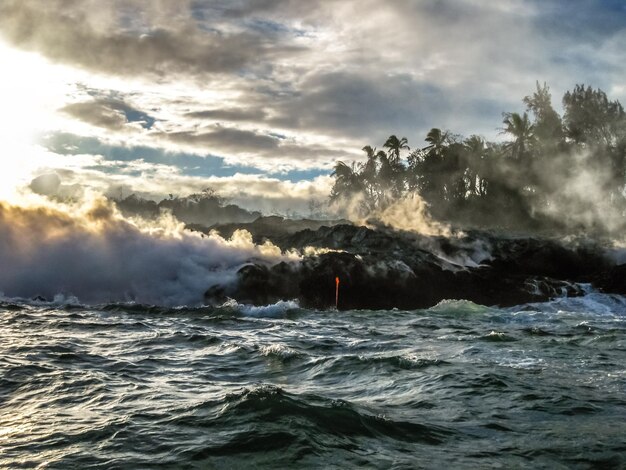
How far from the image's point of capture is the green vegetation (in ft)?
167

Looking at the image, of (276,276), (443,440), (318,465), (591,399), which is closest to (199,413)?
(318,465)

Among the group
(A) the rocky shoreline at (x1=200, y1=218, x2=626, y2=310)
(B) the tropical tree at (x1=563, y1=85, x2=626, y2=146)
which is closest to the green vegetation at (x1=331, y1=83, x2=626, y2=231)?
(B) the tropical tree at (x1=563, y1=85, x2=626, y2=146)

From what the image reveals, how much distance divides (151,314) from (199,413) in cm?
1160

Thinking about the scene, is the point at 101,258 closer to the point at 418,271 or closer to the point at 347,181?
the point at 418,271

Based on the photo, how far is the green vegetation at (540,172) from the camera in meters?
51.0

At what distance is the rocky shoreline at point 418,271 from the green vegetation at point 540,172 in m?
18.4

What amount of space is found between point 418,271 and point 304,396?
17.6m

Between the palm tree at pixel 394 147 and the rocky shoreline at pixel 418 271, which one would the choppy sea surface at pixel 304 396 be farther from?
the palm tree at pixel 394 147

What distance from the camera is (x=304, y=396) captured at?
7758mm

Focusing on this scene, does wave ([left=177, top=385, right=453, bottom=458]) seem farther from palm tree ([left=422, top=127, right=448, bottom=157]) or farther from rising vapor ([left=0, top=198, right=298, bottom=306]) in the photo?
palm tree ([left=422, top=127, right=448, bottom=157])

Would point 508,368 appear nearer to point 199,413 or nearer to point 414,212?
point 199,413

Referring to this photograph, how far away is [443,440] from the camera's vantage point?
6.15 metres

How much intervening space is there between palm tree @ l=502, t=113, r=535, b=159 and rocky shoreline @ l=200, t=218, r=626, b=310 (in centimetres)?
2526

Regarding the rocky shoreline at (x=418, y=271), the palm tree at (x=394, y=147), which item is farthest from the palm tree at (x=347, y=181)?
the rocky shoreline at (x=418, y=271)
